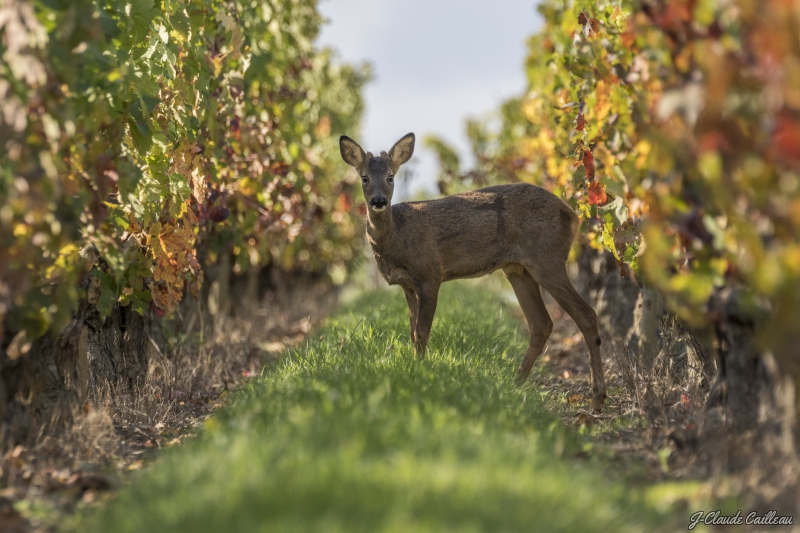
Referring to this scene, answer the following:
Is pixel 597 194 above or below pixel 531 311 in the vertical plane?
above

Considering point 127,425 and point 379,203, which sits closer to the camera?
point 127,425

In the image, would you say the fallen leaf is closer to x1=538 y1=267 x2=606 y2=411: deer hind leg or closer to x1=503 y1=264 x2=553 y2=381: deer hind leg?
x1=538 y1=267 x2=606 y2=411: deer hind leg

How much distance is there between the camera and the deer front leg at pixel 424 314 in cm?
759

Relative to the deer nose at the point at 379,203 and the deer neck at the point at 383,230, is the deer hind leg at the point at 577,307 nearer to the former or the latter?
the deer neck at the point at 383,230

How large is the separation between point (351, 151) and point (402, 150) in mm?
527

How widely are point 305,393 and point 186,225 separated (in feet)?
8.24

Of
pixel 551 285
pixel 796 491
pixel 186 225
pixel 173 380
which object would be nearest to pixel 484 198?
pixel 551 285

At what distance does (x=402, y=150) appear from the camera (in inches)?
349

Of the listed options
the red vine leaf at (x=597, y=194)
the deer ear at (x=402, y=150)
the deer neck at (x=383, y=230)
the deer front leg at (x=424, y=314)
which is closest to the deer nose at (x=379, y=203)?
the deer neck at (x=383, y=230)

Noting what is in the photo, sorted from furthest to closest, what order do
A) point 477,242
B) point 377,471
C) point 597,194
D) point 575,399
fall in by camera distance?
point 477,242 < point 575,399 < point 597,194 < point 377,471

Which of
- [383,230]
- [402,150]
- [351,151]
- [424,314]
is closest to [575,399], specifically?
[424,314]

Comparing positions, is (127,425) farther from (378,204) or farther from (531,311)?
(531,311)

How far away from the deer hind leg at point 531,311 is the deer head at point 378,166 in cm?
137

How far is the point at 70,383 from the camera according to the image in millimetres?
5816
